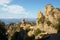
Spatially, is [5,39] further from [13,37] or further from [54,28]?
[54,28]

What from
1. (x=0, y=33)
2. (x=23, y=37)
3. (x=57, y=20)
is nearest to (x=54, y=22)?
(x=57, y=20)

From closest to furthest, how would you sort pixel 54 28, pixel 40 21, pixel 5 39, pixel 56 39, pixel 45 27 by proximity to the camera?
pixel 56 39, pixel 5 39, pixel 54 28, pixel 45 27, pixel 40 21

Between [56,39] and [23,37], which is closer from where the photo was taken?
[56,39]

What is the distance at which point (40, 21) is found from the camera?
11162 cm

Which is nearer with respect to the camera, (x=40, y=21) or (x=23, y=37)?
(x=23, y=37)

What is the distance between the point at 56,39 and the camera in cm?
6600

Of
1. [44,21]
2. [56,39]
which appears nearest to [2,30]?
[56,39]

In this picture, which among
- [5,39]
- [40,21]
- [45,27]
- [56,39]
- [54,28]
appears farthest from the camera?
[40,21]

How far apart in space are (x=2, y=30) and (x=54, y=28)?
31435 mm

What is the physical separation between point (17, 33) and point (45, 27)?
111 ft

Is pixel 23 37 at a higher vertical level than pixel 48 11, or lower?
lower

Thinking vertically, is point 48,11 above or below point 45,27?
above

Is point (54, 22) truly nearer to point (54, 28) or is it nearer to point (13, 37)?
point (54, 28)

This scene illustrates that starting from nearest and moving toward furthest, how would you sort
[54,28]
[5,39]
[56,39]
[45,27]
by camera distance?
[56,39], [5,39], [54,28], [45,27]
